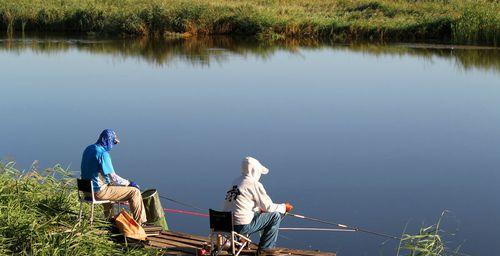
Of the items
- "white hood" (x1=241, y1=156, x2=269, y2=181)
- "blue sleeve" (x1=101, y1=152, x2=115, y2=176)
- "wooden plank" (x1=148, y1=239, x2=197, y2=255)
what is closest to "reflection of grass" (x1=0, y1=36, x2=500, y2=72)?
"blue sleeve" (x1=101, y1=152, x2=115, y2=176)

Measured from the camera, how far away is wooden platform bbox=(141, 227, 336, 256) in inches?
227

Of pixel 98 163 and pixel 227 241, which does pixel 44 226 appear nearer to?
pixel 98 163

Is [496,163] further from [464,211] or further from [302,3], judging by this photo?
[302,3]

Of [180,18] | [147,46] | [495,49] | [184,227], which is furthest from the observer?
[180,18]

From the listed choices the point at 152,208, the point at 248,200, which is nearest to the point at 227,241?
the point at 248,200

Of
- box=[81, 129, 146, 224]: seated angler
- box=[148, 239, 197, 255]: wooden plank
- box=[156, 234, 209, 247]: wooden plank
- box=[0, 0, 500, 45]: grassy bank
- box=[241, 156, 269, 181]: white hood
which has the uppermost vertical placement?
box=[0, 0, 500, 45]: grassy bank

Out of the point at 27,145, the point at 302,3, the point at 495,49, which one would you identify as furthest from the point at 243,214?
the point at 302,3

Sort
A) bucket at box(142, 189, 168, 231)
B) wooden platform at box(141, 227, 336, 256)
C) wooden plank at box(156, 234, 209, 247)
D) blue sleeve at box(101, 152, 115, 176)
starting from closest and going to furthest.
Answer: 1. wooden platform at box(141, 227, 336, 256)
2. wooden plank at box(156, 234, 209, 247)
3. blue sleeve at box(101, 152, 115, 176)
4. bucket at box(142, 189, 168, 231)

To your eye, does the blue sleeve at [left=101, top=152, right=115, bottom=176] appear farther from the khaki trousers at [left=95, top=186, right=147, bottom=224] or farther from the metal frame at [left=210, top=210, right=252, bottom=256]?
the metal frame at [left=210, top=210, right=252, bottom=256]

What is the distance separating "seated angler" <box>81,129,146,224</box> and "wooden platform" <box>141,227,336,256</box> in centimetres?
25

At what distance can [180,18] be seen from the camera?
2456cm

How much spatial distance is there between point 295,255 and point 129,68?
13477 millimetres

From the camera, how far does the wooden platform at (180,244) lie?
5.76m

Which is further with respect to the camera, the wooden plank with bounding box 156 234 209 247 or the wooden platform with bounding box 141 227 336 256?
the wooden plank with bounding box 156 234 209 247
